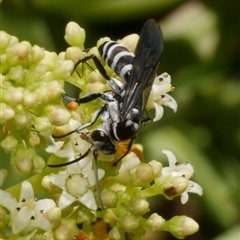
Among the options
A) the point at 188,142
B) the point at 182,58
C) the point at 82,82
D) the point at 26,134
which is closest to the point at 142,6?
the point at 182,58

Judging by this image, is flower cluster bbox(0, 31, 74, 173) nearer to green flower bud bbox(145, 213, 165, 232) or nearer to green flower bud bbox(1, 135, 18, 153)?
green flower bud bbox(1, 135, 18, 153)

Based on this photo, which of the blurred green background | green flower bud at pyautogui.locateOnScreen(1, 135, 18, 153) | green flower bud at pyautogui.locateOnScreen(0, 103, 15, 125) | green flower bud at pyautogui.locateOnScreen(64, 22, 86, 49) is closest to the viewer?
green flower bud at pyautogui.locateOnScreen(0, 103, 15, 125)

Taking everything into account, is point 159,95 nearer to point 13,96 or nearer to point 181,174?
point 181,174

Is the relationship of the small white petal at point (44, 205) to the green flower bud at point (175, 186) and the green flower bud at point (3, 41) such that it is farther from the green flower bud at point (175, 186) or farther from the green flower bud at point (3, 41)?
the green flower bud at point (3, 41)

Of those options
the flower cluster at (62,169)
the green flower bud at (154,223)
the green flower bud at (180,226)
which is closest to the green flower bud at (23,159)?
the flower cluster at (62,169)

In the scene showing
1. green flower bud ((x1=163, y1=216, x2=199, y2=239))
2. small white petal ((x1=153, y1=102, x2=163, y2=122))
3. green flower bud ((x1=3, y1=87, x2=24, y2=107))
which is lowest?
green flower bud ((x1=163, y1=216, x2=199, y2=239))

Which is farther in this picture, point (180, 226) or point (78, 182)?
point (180, 226)

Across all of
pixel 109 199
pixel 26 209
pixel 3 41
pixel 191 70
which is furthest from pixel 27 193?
pixel 191 70

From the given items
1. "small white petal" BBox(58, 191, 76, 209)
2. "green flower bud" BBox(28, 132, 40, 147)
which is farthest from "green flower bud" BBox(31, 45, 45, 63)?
"small white petal" BBox(58, 191, 76, 209)
